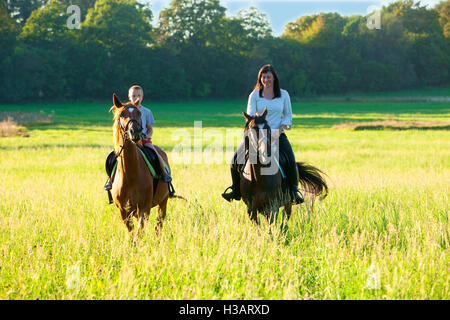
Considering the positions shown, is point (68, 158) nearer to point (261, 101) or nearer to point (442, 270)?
point (261, 101)

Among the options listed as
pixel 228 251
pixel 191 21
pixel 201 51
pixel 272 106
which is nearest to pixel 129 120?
pixel 228 251

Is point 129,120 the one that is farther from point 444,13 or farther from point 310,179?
point 444,13

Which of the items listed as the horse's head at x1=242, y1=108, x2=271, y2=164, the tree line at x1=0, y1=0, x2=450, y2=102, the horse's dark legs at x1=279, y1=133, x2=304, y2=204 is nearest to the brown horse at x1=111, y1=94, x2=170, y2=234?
the horse's head at x1=242, y1=108, x2=271, y2=164

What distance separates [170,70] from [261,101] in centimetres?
7545

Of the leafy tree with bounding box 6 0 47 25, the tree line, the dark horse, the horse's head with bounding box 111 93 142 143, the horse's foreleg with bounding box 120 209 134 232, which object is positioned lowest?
the horse's foreleg with bounding box 120 209 134 232

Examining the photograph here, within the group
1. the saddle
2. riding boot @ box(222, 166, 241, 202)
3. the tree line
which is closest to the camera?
the saddle

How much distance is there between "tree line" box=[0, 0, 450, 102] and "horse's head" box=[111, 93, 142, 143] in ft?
228

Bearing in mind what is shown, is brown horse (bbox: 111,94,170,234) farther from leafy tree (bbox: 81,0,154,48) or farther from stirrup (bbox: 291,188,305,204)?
leafy tree (bbox: 81,0,154,48)

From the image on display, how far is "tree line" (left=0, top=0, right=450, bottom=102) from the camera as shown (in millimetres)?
74000

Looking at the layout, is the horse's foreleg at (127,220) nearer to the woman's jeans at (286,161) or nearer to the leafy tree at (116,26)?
the woman's jeans at (286,161)

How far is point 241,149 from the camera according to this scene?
6.99 m

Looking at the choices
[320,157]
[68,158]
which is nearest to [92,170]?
[68,158]

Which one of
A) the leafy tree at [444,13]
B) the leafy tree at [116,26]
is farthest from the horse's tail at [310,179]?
the leafy tree at [444,13]

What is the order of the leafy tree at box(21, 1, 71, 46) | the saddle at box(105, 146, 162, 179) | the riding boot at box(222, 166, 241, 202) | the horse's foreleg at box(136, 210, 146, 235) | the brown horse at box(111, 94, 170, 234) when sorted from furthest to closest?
the leafy tree at box(21, 1, 71, 46), the riding boot at box(222, 166, 241, 202), the saddle at box(105, 146, 162, 179), the horse's foreleg at box(136, 210, 146, 235), the brown horse at box(111, 94, 170, 234)
